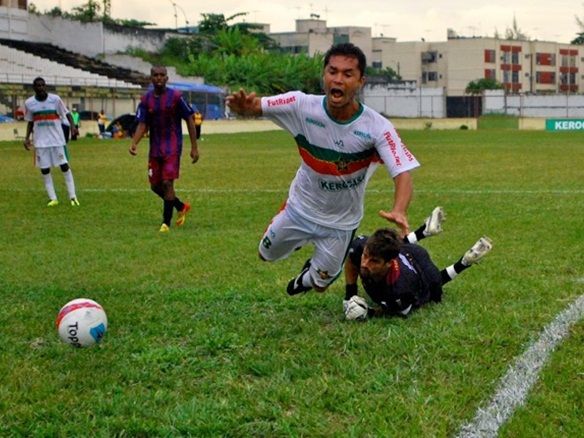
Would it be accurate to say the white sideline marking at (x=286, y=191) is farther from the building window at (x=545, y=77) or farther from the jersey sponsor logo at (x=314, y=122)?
the building window at (x=545, y=77)

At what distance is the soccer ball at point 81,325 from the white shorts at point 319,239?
1620 mm

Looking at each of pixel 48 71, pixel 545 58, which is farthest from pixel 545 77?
pixel 48 71

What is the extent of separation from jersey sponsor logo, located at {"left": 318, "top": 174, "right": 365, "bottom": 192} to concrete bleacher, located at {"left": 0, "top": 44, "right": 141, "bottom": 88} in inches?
1854

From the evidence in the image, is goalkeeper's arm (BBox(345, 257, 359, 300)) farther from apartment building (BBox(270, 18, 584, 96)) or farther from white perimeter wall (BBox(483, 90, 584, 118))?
apartment building (BBox(270, 18, 584, 96))

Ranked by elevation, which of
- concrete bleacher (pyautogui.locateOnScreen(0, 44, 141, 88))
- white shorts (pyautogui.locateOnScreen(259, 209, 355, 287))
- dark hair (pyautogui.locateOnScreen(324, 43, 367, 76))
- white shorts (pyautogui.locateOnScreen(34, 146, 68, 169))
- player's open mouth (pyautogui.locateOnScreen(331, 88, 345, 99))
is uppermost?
concrete bleacher (pyautogui.locateOnScreen(0, 44, 141, 88))

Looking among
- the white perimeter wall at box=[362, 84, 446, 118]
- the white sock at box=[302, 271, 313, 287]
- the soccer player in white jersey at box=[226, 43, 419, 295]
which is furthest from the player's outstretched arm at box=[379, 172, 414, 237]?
the white perimeter wall at box=[362, 84, 446, 118]

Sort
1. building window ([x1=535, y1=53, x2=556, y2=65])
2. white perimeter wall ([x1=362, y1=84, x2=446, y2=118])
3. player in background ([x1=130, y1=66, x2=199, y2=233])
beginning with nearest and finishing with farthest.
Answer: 1. player in background ([x1=130, y1=66, x2=199, y2=233])
2. white perimeter wall ([x1=362, y1=84, x2=446, y2=118])
3. building window ([x1=535, y1=53, x2=556, y2=65])

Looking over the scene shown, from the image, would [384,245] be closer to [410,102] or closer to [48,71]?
[48,71]

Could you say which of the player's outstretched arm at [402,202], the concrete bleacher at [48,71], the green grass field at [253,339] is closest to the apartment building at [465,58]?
the concrete bleacher at [48,71]

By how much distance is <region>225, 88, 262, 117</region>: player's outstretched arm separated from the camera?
6703 mm

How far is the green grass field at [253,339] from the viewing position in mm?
4848

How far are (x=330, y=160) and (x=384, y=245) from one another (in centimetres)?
70

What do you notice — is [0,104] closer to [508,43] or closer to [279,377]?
[279,377]

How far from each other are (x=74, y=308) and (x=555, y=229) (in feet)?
23.2
